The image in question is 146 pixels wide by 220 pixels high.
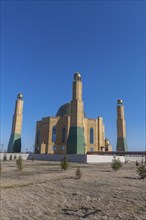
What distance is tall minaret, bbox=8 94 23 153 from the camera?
52.2 m

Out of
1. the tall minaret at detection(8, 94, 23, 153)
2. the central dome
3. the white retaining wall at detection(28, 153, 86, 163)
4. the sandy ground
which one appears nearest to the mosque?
the central dome

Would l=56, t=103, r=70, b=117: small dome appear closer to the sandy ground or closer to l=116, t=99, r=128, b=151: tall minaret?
l=116, t=99, r=128, b=151: tall minaret

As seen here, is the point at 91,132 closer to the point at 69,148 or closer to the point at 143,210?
the point at 69,148

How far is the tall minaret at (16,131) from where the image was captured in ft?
171

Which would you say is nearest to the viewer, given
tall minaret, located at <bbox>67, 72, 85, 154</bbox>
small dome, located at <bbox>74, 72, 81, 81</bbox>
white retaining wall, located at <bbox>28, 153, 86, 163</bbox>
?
white retaining wall, located at <bbox>28, 153, 86, 163</bbox>

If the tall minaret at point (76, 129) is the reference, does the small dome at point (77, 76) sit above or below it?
above

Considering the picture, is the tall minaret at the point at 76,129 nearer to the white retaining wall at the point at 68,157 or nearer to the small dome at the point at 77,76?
the small dome at the point at 77,76

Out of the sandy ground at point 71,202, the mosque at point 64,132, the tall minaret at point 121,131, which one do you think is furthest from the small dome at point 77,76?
the sandy ground at point 71,202

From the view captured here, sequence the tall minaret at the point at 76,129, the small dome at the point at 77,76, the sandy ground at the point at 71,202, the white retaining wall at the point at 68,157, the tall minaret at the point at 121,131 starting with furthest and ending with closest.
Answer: the tall minaret at the point at 121,131
the small dome at the point at 77,76
the tall minaret at the point at 76,129
the white retaining wall at the point at 68,157
the sandy ground at the point at 71,202

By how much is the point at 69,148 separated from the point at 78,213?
1301 inches

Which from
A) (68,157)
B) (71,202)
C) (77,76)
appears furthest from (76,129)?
(71,202)

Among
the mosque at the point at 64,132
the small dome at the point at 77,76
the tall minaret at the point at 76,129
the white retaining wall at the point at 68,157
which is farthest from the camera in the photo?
the mosque at the point at 64,132

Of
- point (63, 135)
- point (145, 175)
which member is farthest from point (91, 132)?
point (145, 175)

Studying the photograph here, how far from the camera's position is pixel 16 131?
52750mm
